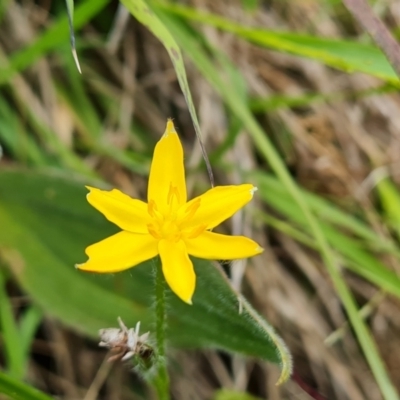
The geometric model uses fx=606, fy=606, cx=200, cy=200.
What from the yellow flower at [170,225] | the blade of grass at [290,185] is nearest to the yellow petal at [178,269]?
the yellow flower at [170,225]

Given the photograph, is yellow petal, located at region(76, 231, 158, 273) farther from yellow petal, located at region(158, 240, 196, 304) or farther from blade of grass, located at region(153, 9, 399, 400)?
blade of grass, located at region(153, 9, 399, 400)

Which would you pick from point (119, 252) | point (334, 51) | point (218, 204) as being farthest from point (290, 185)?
point (119, 252)

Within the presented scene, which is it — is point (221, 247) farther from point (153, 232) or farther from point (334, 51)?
point (334, 51)

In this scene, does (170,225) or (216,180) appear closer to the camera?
(170,225)

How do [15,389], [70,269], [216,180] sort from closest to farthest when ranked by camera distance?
[15,389], [70,269], [216,180]

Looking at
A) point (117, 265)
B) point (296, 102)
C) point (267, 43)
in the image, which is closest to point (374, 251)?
point (296, 102)
